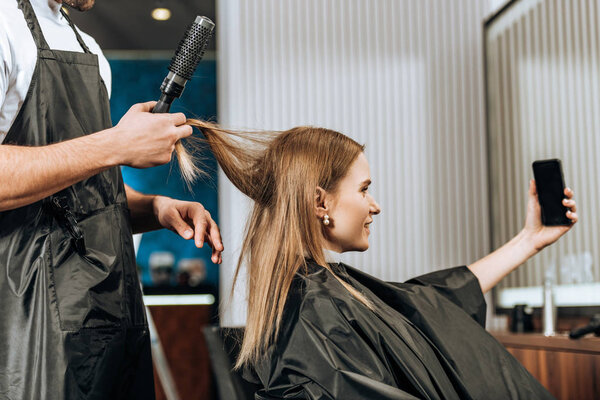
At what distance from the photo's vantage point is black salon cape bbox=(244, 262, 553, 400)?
1.50 meters

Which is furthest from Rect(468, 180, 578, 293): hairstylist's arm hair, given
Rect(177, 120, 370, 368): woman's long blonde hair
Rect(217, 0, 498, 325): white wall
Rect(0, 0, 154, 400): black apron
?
Rect(217, 0, 498, 325): white wall

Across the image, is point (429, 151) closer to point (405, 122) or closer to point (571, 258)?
point (405, 122)

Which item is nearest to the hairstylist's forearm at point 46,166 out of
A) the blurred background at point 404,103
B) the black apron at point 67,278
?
the black apron at point 67,278

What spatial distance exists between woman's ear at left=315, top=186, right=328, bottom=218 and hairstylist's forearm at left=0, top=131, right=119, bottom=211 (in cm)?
63

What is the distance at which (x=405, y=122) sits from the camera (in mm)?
4086

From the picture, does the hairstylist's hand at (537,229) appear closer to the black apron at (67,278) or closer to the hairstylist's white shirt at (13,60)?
the black apron at (67,278)

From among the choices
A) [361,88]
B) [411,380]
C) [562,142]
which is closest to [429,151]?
[361,88]

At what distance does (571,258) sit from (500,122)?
110 centimetres

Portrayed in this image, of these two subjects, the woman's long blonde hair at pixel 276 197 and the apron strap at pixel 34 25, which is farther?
the woman's long blonde hair at pixel 276 197

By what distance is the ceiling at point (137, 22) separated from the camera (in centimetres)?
580

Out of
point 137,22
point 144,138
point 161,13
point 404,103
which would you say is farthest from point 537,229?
point 137,22

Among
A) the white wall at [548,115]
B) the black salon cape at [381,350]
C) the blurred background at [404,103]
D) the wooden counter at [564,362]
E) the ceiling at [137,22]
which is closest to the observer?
the black salon cape at [381,350]

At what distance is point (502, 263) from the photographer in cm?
203

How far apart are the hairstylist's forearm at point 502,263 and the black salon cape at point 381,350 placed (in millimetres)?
140
